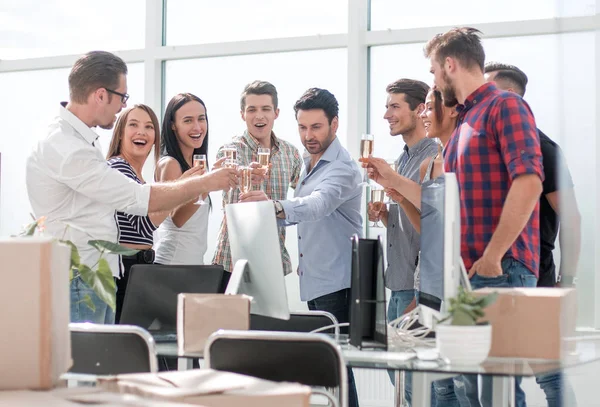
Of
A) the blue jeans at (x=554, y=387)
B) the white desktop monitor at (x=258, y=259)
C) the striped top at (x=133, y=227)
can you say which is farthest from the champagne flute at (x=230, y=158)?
the blue jeans at (x=554, y=387)

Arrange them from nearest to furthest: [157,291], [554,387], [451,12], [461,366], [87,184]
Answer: [461,366] < [157,291] < [87,184] < [554,387] < [451,12]

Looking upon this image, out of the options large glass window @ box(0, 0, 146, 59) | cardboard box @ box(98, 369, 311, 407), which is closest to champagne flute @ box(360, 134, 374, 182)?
→ cardboard box @ box(98, 369, 311, 407)

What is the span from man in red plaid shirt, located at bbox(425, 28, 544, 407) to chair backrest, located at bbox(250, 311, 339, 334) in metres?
0.56

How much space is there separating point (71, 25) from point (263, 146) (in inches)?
90.1

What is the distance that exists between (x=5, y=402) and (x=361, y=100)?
12.8 ft

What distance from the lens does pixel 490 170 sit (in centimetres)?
270

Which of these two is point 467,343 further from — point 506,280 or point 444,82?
point 444,82

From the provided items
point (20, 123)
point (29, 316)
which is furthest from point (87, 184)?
point (20, 123)

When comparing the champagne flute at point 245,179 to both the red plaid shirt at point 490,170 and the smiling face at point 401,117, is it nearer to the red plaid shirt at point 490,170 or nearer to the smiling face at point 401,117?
the smiling face at point 401,117

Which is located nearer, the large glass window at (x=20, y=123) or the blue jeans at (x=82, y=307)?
the blue jeans at (x=82, y=307)

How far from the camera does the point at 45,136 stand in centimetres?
314

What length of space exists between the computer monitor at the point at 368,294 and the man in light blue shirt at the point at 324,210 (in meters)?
1.41

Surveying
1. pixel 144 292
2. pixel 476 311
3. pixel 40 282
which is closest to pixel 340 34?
pixel 144 292

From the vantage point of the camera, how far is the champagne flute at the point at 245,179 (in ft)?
11.7
